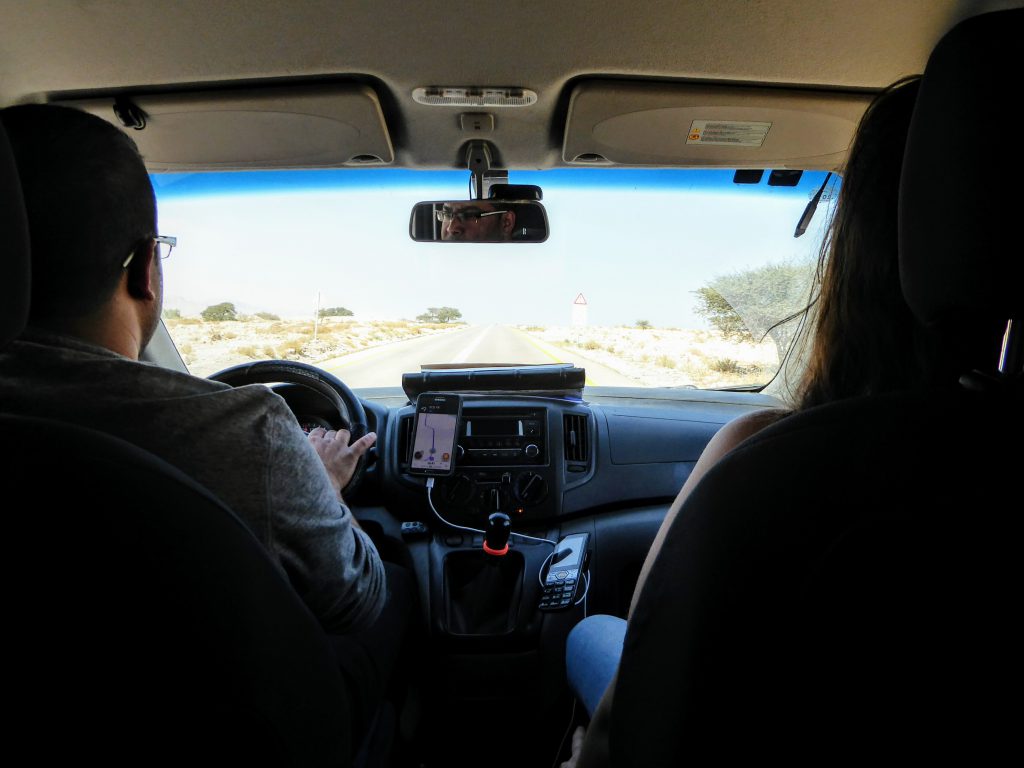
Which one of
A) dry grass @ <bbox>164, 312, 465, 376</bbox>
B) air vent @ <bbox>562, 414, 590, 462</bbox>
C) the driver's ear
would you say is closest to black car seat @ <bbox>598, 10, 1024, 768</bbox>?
the driver's ear

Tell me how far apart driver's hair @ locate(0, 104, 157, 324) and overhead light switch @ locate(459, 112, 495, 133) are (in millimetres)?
1673

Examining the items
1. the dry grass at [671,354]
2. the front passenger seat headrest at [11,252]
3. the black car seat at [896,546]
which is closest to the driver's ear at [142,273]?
the front passenger seat headrest at [11,252]

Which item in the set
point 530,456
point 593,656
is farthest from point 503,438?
point 593,656

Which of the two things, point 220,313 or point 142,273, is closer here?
point 142,273

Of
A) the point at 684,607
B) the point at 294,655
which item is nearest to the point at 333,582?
the point at 294,655

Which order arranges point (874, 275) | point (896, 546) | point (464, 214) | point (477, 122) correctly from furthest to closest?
point (464, 214), point (477, 122), point (874, 275), point (896, 546)

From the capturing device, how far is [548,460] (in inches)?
123

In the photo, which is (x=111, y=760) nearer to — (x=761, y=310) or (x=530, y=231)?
(x=530, y=231)

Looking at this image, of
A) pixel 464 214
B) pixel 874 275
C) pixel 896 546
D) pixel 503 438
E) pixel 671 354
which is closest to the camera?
pixel 896 546

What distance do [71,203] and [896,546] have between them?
5.51 ft

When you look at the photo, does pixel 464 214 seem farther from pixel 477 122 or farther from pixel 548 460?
pixel 548 460

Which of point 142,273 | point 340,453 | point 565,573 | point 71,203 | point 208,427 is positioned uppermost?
point 71,203

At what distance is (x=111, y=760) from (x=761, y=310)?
3225mm

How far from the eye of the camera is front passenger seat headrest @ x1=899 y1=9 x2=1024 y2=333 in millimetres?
932
